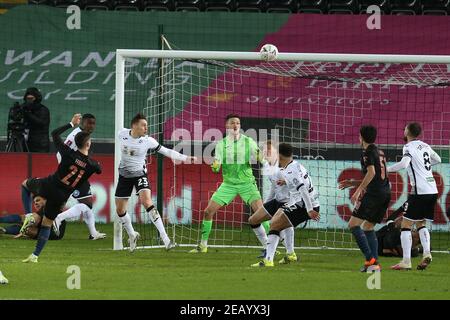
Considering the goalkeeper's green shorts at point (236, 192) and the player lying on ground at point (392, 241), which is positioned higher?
the goalkeeper's green shorts at point (236, 192)

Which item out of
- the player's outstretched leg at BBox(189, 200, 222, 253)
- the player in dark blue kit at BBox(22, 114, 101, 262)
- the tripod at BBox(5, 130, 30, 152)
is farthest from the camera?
the tripod at BBox(5, 130, 30, 152)

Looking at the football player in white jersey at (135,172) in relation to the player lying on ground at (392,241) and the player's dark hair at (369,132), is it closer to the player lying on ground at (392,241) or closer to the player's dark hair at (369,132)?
the player lying on ground at (392,241)

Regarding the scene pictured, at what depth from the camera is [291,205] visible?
14.8 m

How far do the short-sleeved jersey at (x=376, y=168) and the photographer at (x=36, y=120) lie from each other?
33.7 ft

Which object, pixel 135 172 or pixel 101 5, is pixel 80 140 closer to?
pixel 135 172

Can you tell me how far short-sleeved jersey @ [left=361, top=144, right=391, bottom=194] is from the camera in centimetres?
1380

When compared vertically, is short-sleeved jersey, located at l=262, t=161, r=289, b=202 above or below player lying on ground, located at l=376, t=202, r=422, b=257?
above

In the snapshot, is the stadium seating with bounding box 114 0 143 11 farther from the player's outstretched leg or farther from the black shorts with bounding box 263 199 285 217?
the black shorts with bounding box 263 199 285 217

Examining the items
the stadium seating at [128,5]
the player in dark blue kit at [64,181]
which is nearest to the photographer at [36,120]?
the stadium seating at [128,5]

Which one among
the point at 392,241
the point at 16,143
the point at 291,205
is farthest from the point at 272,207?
the point at 16,143

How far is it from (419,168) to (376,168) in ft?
3.85

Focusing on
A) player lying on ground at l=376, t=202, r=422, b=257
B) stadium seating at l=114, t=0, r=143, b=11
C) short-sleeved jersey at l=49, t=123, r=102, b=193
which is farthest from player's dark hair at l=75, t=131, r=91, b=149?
stadium seating at l=114, t=0, r=143, b=11

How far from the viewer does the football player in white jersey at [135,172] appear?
16.6 meters

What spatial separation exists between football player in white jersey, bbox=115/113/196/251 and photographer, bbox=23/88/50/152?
6.10m
